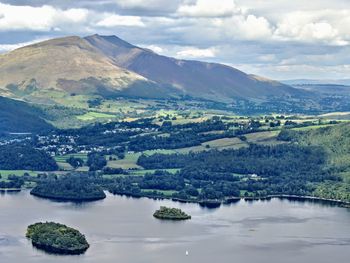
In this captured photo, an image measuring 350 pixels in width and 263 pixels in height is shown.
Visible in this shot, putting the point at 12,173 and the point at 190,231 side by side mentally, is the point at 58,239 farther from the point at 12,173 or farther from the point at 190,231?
the point at 12,173

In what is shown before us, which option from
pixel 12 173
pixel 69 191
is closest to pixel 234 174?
pixel 69 191

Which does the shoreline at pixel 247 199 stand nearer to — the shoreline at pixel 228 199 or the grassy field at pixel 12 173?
the shoreline at pixel 228 199

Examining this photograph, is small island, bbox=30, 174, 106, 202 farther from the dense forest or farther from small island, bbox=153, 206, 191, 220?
small island, bbox=153, 206, 191, 220

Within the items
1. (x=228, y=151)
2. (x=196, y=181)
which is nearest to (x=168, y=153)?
(x=228, y=151)

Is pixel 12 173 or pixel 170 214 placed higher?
pixel 12 173

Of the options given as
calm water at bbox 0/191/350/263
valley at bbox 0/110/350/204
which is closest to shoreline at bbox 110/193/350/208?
valley at bbox 0/110/350/204

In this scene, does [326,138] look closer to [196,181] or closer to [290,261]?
[196,181]

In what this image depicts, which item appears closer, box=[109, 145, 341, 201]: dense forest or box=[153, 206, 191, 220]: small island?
box=[153, 206, 191, 220]: small island
